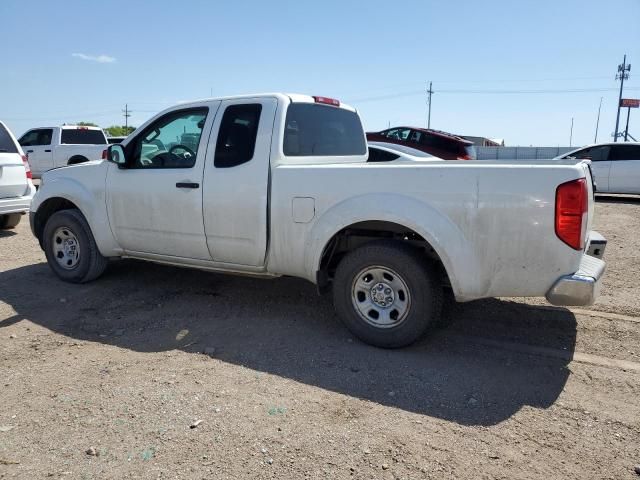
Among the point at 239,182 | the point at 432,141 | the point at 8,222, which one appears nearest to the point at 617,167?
the point at 432,141

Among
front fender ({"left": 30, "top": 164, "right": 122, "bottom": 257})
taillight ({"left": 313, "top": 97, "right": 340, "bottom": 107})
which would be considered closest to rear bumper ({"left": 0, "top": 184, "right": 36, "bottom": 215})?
front fender ({"left": 30, "top": 164, "right": 122, "bottom": 257})

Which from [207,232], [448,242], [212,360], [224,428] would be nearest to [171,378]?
[212,360]

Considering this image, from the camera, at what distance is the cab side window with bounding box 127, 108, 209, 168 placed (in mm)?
4711

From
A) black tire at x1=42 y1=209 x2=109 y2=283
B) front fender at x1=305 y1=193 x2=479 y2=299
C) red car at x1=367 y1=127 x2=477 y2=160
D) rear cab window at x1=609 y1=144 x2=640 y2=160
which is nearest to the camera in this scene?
front fender at x1=305 y1=193 x2=479 y2=299

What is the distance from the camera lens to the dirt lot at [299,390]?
8.55ft

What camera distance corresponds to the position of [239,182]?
4320 mm

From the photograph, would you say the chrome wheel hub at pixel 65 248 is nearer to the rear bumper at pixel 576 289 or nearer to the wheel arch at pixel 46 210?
the wheel arch at pixel 46 210

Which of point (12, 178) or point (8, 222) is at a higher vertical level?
point (12, 178)

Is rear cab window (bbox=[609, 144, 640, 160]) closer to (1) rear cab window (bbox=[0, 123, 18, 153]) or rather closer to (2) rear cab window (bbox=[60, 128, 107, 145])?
(1) rear cab window (bbox=[0, 123, 18, 153])

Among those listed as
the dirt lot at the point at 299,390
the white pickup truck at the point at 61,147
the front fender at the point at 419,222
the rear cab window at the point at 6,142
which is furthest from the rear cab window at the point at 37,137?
the front fender at the point at 419,222

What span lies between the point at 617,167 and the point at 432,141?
505cm

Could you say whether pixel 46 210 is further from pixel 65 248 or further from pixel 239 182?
pixel 239 182

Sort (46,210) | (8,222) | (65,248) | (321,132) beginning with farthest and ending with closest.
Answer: (8,222)
(46,210)
(65,248)
(321,132)

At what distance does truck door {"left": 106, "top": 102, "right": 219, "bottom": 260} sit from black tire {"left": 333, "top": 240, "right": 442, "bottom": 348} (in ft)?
4.66
